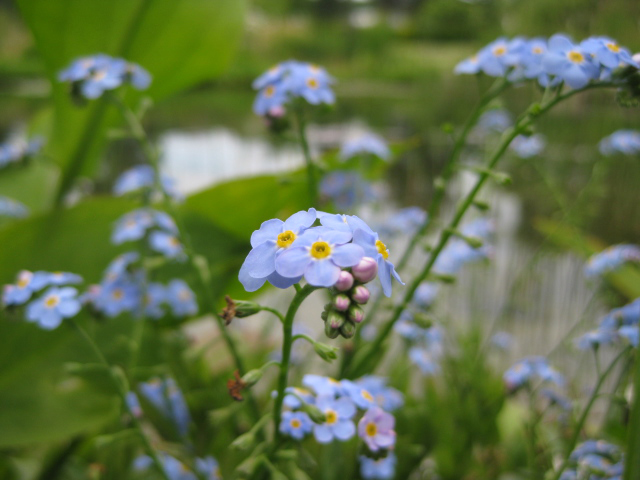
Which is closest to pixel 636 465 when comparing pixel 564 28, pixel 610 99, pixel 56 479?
pixel 56 479

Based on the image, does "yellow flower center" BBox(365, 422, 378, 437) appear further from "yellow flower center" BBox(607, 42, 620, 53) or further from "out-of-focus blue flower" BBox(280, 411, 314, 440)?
"yellow flower center" BBox(607, 42, 620, 53)

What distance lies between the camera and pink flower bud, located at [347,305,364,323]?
0.38m

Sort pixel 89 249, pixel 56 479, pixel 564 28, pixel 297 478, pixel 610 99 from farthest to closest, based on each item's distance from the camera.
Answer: pixel 564 28, pixel 610 99, pixel 89 249, pixel 56 479, pixel 297 478

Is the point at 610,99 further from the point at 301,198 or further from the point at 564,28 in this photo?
the point at 301,198

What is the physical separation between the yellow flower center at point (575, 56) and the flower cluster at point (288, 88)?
1.04ft

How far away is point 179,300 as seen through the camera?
956mm

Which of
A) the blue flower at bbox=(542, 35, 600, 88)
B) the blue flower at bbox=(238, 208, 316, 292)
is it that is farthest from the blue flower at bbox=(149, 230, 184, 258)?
the blue flower at bbox=(542, 35, 600, 88)

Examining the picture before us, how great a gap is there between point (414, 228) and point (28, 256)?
2.92 feet

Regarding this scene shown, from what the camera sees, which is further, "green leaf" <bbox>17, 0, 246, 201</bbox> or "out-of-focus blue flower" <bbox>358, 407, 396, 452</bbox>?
"green leaf" <bbox>17, 0, 246, 201</bbox>

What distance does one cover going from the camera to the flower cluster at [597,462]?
2.05 ft

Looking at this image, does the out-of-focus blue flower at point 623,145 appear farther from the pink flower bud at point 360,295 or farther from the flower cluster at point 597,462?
the pink flower bud at point 360,295

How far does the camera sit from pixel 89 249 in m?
1.07

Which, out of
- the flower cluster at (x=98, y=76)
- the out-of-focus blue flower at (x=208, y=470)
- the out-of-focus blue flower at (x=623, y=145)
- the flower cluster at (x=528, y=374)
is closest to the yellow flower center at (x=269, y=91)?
the flower cluster at (x=98, y=76)

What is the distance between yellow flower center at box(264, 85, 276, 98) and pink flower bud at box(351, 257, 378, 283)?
44 centimetres
